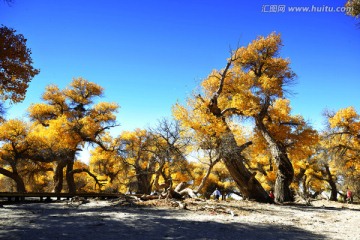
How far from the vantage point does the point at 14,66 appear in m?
11.8

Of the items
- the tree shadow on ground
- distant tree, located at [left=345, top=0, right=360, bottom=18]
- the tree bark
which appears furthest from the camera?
the tree bark

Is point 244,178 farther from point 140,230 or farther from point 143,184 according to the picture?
point 143,184

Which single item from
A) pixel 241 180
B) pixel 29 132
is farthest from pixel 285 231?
pixel 29 132

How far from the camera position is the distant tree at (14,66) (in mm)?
11039

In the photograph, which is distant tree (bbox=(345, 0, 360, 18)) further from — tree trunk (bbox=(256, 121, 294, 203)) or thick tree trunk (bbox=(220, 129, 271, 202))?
tree trunk (bbox=(256, 121, 294, 203))

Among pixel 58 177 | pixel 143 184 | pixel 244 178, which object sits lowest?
pixel 143 184

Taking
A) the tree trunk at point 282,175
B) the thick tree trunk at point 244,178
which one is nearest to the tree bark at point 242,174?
the thick tree trunk at point 244,178

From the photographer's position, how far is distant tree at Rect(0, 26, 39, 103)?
36.2 feet

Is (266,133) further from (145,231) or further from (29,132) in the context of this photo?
(29,132)

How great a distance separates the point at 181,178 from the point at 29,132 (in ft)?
75.4

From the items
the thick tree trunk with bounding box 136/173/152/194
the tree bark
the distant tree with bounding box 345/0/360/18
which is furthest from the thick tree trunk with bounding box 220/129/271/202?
the thick tree trunk with bounding box 136/173/152/194

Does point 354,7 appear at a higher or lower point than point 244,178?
higher

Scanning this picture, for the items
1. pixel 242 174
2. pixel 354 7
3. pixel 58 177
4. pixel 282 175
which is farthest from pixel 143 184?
pixel 354 7

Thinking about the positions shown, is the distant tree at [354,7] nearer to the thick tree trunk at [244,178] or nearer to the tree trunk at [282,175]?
the thick tree trunk at [244,178]
